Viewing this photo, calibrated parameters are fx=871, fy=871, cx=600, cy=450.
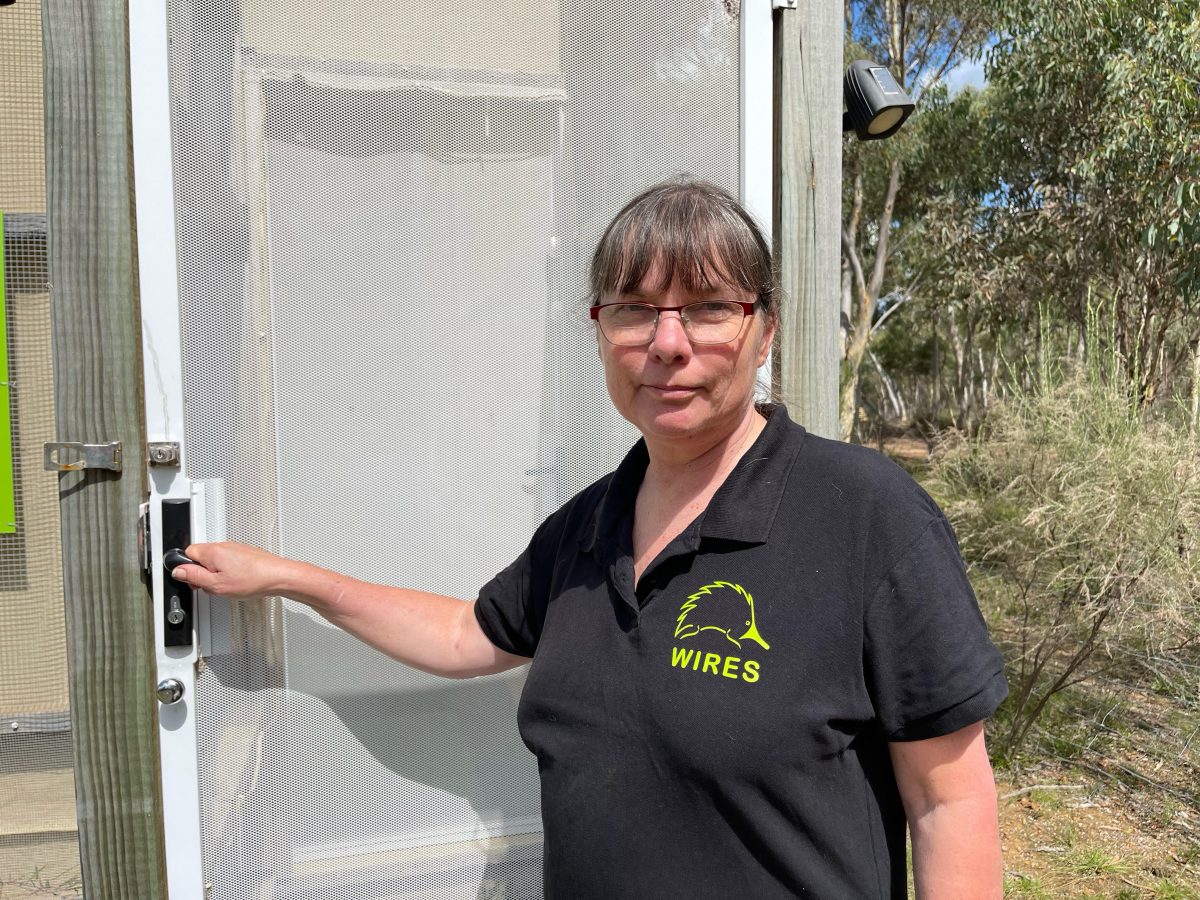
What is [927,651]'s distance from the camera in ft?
3.43

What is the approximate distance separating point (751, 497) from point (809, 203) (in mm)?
849

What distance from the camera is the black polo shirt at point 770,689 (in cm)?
107

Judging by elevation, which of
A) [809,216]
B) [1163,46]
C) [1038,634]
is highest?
[1163,46]

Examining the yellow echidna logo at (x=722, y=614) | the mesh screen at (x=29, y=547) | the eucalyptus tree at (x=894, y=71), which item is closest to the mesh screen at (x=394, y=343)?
the mesh screen at (x=29, y=547)

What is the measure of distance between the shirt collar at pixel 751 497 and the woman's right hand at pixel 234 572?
553 mm

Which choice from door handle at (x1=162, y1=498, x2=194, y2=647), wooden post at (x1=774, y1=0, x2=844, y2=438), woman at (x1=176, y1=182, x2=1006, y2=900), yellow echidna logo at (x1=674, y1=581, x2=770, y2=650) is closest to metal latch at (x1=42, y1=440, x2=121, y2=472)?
door handle at (x1=162, y1=498, x2=194, y2=647)

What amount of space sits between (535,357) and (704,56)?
0.68 m

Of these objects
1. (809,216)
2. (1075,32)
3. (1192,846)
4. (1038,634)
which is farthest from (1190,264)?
(809,216)

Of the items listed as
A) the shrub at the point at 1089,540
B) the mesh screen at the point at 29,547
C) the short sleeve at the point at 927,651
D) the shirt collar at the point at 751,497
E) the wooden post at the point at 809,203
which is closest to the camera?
the short sleeve at the point at 927,651

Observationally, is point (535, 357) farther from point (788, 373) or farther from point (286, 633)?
point (286, 633)

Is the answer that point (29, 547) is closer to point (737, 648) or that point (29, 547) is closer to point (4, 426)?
point (4, 426)

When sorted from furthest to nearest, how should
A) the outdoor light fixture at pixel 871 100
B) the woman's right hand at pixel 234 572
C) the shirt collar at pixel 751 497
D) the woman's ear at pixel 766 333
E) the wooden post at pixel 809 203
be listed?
the outdoor light fixture at pixel 871 100
the wooden post at pixel 809 203
the woman's right hand at pixel 234 572
the woman's ear at pixel 766 333
the shirt collar at pixel 751 497

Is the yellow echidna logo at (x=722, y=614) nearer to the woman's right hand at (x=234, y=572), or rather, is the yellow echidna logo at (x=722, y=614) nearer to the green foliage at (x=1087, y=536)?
the woman's right hand at (x=234, y=572)

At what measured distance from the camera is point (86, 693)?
156 centimetres
